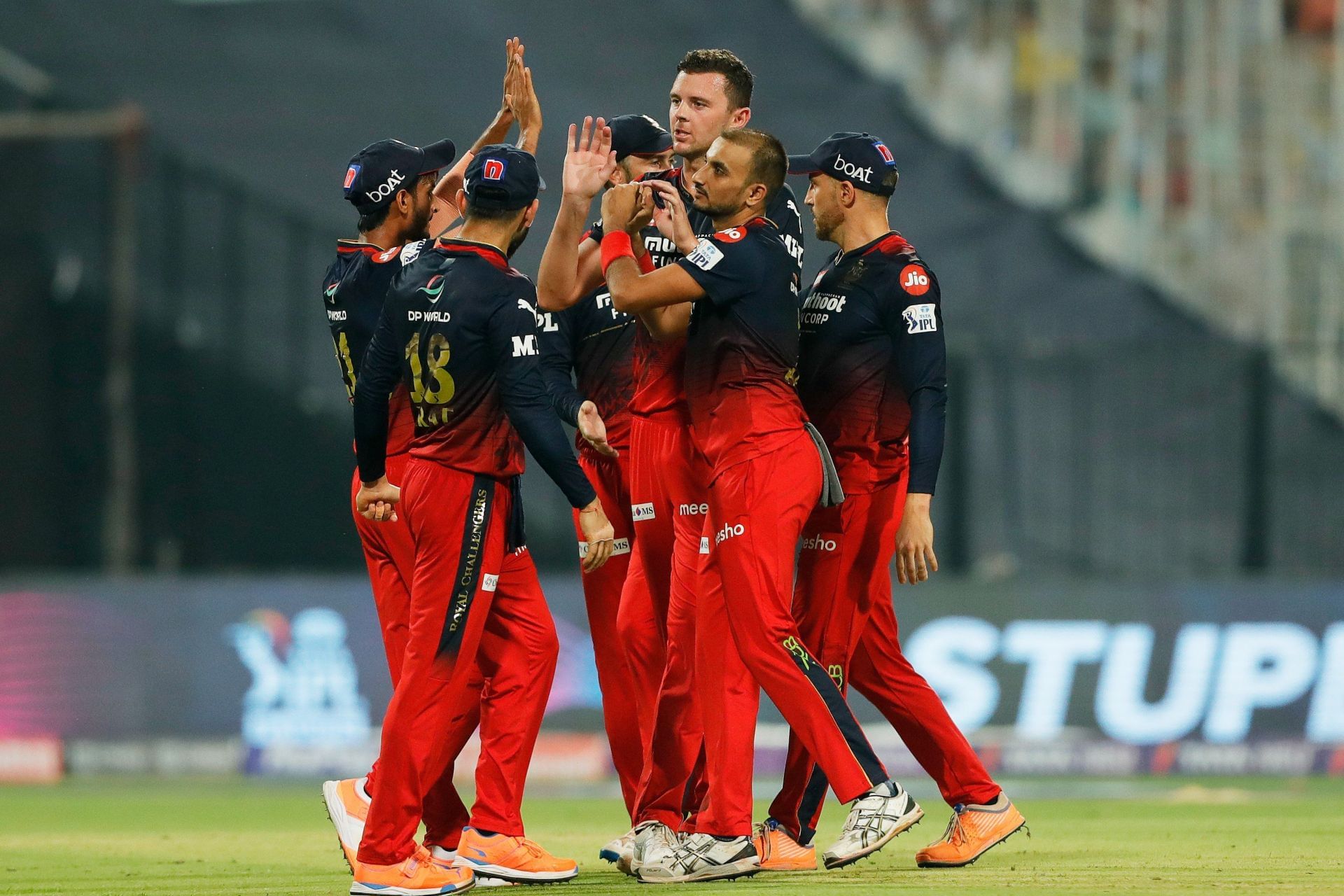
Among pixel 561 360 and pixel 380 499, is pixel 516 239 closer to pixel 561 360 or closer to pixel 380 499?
pixel 380 499

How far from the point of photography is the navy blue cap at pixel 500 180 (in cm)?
629

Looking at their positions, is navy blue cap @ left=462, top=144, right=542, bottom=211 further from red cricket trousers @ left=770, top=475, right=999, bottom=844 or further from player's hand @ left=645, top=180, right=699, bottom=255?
red cricket trousers @ left=770, top=475, right=999, bottom=844

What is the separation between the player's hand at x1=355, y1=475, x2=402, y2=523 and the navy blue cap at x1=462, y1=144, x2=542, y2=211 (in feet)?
3.15

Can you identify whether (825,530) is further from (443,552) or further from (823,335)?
(443,552)

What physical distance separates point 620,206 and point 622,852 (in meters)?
2.21

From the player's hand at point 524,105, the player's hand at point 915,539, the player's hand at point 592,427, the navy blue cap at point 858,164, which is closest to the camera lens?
the player's hand at point 915,539

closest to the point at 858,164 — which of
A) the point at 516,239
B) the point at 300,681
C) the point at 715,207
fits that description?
the point at 715,207

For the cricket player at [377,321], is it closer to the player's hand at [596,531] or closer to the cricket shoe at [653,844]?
the cricket shoe at [653,844]

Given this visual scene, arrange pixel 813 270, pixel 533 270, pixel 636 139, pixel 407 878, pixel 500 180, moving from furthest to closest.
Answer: pixel 813 270, pixel 533 270, pixel 636 139, pixel 500 180, pixel 407 878

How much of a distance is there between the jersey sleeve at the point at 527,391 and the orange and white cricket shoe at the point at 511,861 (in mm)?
→ 1205

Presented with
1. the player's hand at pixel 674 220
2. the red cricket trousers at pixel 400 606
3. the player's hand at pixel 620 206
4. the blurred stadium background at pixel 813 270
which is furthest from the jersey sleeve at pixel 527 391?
the blurred stadium background at pixel 813 270

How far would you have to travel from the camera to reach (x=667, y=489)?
Answer: 22.4 feet

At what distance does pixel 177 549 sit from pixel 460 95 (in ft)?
18.6

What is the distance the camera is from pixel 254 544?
1527 centimetres
